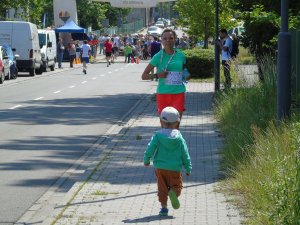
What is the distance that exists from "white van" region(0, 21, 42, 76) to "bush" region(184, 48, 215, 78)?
9164mm

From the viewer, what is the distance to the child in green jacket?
864 centimetres

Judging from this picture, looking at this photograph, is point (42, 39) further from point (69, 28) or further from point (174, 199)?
point (174, 199)

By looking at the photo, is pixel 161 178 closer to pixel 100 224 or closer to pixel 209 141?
pixel 100 224

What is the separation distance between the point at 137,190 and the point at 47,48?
126 feet

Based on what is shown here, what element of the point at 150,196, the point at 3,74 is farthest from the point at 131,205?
the point at 3,74

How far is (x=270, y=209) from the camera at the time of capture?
286 inches

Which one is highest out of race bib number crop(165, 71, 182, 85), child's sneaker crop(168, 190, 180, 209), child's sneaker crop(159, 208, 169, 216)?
race bib number crop(165, 71, 182, 85)

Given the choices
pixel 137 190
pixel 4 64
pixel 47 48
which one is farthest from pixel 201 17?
pixel 137 190

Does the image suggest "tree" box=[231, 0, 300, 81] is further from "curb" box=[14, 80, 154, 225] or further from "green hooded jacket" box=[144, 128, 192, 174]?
"green hooded jacket" box=[144, 128, 192, 174]

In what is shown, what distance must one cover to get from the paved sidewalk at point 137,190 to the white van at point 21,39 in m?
25.7

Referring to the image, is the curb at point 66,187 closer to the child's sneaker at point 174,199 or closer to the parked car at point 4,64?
the child's sneaker at point 174,199

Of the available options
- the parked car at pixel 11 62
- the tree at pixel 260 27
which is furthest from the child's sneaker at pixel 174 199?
the parked car at pixel 11 62

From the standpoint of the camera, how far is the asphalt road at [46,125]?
11.6 metres

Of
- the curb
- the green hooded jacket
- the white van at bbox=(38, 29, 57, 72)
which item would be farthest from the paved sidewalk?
the white van at bbox=(38, 29, 57, 72)
